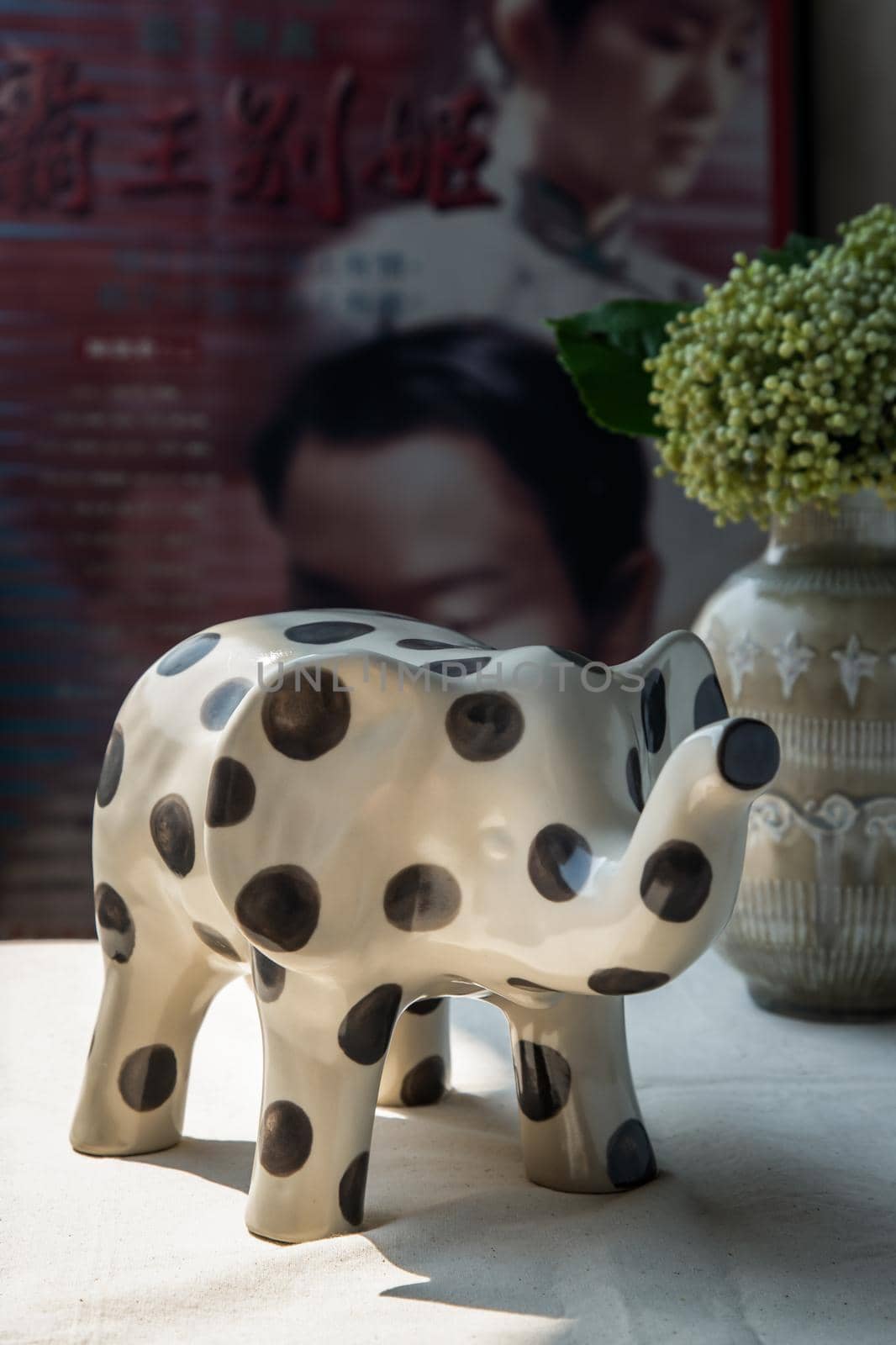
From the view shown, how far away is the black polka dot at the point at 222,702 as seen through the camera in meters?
0.65

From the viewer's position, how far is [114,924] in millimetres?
704

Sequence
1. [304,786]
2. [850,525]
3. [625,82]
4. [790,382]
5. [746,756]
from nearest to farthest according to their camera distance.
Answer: [746,756], [304,786], [790,382], [850,525], [625,82]

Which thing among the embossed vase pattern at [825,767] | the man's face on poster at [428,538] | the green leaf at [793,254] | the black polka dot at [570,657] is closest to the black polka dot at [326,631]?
the black polka dot at [570,657]

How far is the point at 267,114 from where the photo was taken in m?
1.64

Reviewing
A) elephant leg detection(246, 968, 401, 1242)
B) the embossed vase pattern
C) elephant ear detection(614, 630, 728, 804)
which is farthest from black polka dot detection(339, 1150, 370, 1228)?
the embossed vase pattern

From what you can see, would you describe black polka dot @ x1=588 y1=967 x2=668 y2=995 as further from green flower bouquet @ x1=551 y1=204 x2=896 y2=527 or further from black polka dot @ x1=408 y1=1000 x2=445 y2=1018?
green flower bouquet @ x1=551 y1=204 x2=896 y2=527

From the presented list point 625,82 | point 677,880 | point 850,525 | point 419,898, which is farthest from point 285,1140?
point 625,82

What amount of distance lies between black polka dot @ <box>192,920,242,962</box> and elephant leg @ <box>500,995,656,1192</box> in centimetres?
13

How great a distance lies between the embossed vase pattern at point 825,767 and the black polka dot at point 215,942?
38cm

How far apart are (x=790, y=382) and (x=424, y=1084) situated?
45 centimetres

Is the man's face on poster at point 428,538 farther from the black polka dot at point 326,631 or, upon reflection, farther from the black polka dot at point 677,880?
the black polka dot at point 677,880

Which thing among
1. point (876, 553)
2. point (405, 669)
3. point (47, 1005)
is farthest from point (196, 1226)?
point (876, 553)

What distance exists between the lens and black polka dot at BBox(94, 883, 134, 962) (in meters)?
0.70

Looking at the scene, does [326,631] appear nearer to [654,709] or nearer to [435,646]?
[435,646]
